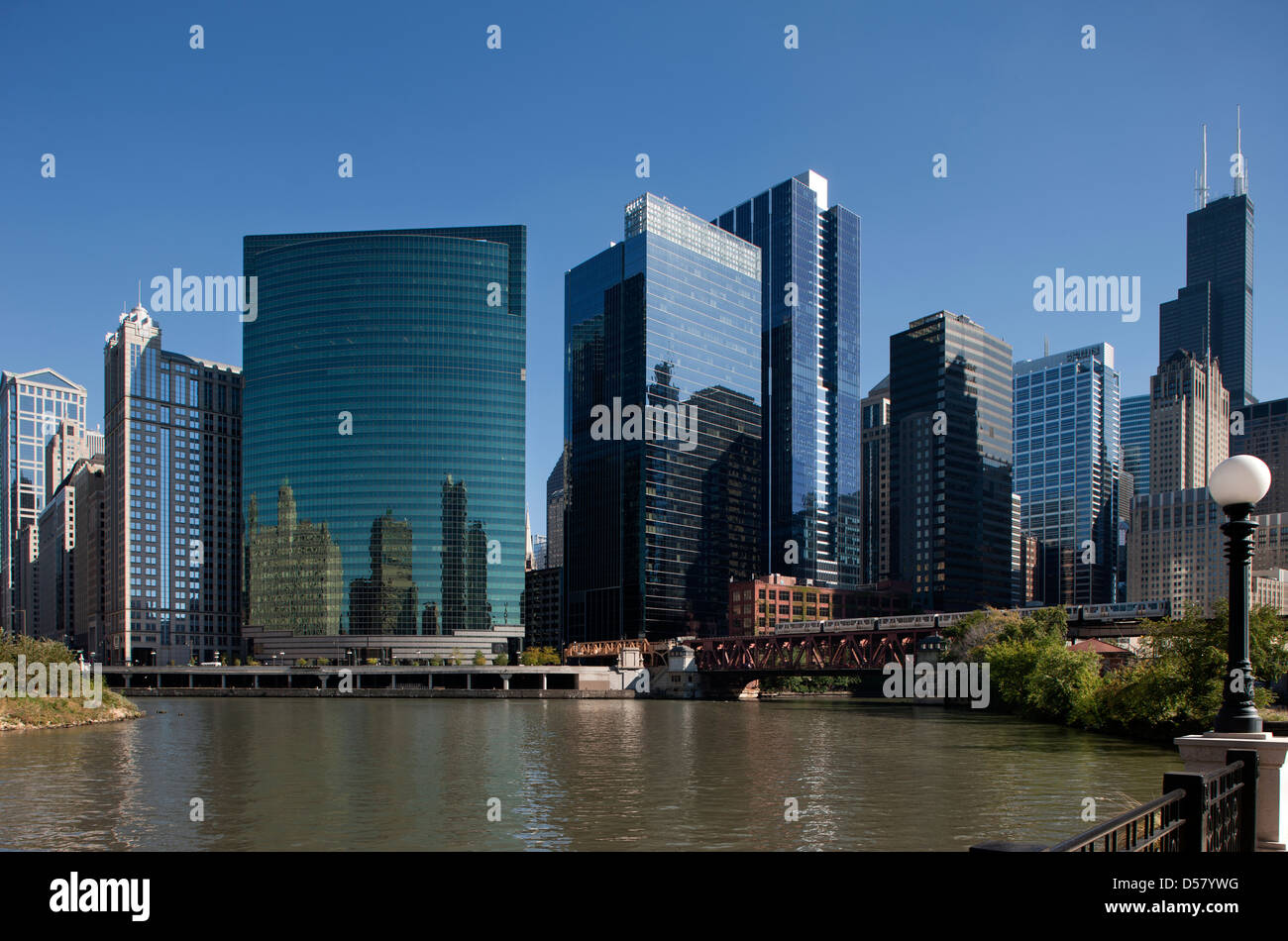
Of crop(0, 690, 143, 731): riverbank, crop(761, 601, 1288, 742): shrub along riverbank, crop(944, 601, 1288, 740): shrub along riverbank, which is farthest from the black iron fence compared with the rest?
crop(0, 690, 143, 731): riverbank

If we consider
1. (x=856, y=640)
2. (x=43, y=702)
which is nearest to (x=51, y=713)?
(x=43, y=702)

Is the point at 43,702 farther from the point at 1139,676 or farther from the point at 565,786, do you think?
the point at 1139,676

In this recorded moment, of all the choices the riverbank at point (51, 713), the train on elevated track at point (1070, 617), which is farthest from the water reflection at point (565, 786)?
the train on elevated track at point (1070, 617)

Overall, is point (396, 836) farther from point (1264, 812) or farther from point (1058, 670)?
point (1058, 670)

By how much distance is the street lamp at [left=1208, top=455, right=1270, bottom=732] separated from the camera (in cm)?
1339

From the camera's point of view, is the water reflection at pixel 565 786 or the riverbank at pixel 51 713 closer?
the water reflection at pixel 565 786

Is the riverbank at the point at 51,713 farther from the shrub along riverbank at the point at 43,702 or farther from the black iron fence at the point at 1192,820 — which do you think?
the black iron fence at the point at 1192,820

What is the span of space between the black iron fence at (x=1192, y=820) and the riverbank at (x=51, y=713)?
266 feet

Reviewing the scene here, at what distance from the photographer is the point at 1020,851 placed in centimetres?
780

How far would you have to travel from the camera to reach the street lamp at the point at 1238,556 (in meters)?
13.4

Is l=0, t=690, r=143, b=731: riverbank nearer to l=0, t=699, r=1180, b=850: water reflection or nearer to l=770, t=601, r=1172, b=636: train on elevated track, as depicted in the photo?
l=0, t=699, r=1180, b=850: water reflection

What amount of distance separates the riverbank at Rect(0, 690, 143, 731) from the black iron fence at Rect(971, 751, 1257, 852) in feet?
266

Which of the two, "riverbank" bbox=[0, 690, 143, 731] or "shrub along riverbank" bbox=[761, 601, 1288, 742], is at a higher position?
"shrub along riverbank" bbox=[761, 601, 1288, 742]
